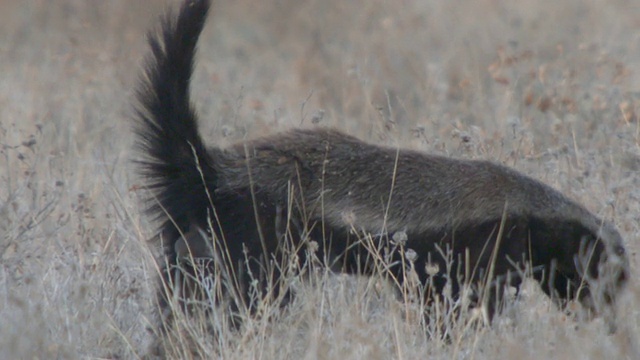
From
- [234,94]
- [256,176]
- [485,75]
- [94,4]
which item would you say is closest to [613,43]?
[485,75]

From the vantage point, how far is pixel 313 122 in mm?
5801

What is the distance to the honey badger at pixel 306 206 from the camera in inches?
183

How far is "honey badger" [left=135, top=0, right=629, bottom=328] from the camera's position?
4648 mm

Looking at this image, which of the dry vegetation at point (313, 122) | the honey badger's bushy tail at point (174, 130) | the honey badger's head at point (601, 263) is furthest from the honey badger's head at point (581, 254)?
the honey badger's bushy tail at point (174, 130)

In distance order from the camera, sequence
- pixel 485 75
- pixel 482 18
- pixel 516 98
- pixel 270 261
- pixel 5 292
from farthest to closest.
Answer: pixel 482 18 < pixel 485 75 < pixel 516 98 < pixel 5 292 < pixel 270 261

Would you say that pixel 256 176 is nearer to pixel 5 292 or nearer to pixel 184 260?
pixel 184 260

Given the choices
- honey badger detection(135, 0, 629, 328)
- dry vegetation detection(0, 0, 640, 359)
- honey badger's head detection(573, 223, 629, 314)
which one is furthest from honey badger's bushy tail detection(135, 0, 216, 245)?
honey badger's head detection(573, 223, 629, 314)

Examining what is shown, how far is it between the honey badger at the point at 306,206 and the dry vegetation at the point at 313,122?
222mm

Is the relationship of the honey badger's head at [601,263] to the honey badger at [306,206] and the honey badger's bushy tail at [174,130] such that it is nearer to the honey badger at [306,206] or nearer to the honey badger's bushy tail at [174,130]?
the honey badger at [306,206]

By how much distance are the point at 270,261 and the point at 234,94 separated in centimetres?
656

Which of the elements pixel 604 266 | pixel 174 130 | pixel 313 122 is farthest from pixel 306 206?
pixel 604 266

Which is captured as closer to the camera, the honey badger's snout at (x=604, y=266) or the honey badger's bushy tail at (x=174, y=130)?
the honey badger's bushy tail at (x=174, y=130)

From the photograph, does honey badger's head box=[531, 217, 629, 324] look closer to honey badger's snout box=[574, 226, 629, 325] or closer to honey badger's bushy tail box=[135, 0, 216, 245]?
honey badger's snout box=[574, 226, 629, 325]

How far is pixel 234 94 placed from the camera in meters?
11.1
